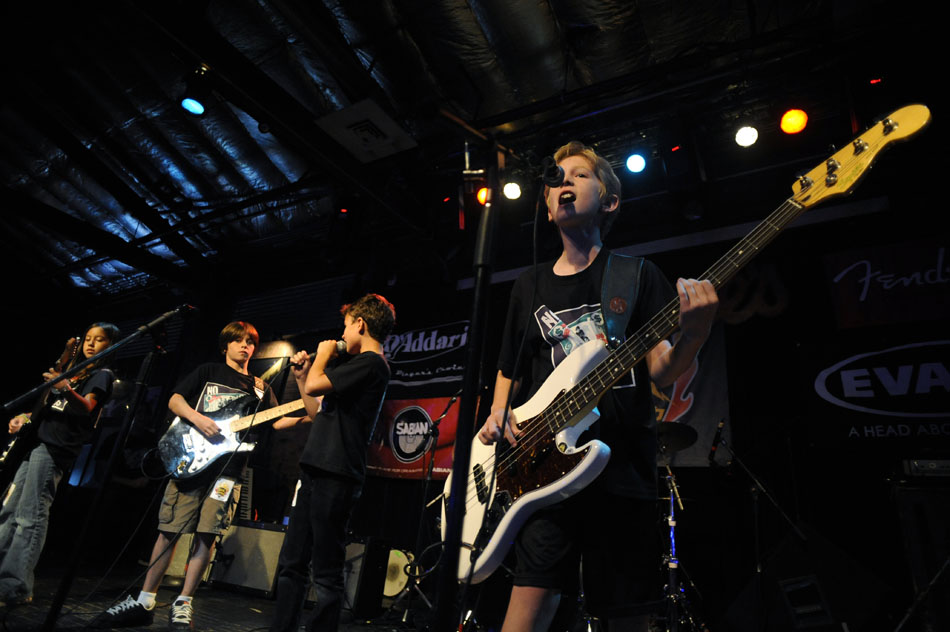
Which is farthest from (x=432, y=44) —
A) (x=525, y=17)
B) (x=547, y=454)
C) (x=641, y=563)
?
(x=641, y=563)

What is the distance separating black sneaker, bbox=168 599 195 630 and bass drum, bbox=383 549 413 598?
2.07 metres

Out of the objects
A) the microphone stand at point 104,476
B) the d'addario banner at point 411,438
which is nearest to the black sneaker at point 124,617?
the microphone stand at point 104,476

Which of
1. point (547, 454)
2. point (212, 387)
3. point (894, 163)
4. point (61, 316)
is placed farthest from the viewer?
point (61, 316)

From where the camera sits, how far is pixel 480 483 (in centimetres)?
211

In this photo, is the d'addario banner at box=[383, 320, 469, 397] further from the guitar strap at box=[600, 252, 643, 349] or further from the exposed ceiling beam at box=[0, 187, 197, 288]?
the guitar strap at box=[600, 252, 643, 349]

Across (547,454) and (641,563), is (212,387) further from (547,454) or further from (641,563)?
(641,563)

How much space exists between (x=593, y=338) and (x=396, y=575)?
4.35 m

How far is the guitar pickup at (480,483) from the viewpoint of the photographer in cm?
206

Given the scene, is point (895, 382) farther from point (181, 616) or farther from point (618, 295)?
point (181, 616)

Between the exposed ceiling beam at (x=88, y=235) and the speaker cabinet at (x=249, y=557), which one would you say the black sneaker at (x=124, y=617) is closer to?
the speaker cabinet at (x=249, y=557)

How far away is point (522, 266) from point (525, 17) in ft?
9.26

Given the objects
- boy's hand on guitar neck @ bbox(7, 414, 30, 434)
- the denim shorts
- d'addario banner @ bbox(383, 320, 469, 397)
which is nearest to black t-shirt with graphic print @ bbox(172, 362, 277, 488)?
the denim shorts

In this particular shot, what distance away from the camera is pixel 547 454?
6.10ft

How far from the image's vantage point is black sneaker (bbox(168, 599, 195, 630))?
139 inches
